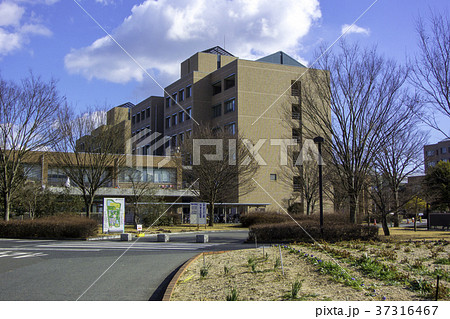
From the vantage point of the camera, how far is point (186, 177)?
125ft

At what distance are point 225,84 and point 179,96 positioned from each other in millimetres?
9247

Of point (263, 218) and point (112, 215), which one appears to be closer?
point (112, 215)

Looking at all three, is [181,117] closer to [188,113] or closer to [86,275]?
[188,113]

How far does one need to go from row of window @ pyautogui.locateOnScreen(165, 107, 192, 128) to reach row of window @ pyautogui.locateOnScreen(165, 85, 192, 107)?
1.96 meters

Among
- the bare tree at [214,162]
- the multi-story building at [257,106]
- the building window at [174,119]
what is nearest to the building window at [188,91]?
the multi-story building at [257,106]

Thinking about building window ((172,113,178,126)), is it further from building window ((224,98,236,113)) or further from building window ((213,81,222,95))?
building window ((224,98,236,113))

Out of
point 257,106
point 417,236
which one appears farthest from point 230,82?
point 417,236

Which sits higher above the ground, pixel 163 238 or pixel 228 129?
pixel 228 129

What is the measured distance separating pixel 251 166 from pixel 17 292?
101ft

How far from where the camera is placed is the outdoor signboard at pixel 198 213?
31875 millimetres

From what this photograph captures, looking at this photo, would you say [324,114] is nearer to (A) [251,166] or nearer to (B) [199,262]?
A: (B) [199,262]

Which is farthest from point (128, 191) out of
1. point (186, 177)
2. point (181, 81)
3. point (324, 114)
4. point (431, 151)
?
point (431, 151)

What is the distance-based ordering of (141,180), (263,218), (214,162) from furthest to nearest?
(141,180) < (214,162) < (263,218)

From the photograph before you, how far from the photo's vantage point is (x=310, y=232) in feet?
59.0
